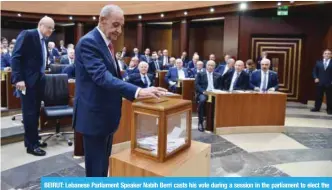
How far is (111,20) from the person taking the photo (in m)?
1.53

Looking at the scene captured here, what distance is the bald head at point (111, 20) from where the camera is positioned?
1.51 meters

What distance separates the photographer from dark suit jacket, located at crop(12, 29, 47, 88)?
10.2 feet

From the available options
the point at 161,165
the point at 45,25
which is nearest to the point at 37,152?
the point at 45,25

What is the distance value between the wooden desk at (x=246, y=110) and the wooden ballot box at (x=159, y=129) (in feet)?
10.1

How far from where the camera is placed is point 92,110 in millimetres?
1543

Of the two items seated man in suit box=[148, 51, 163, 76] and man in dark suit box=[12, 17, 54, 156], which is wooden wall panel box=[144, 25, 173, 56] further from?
man in dark suit box=[12, 17, 54, 156]

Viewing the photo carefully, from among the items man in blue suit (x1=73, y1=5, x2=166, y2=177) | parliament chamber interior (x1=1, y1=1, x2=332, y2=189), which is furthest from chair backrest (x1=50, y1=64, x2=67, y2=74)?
man in blue suit (x1=73, y1=5, x2=166, y2=177)

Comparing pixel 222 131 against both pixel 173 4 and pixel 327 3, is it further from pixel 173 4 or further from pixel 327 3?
pixel 173 4

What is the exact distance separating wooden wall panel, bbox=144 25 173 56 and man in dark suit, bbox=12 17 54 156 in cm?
968

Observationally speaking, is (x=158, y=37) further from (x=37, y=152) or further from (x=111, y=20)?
(x=111, y=20)

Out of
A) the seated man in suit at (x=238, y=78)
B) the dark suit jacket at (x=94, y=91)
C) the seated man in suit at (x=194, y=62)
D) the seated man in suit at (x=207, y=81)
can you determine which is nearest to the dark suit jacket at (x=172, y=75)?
the seated man in suit at (x=194, y=62)

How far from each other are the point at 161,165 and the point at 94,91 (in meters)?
0.48

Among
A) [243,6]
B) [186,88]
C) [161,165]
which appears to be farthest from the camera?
[243,6]

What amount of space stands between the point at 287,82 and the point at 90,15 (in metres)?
7.41
